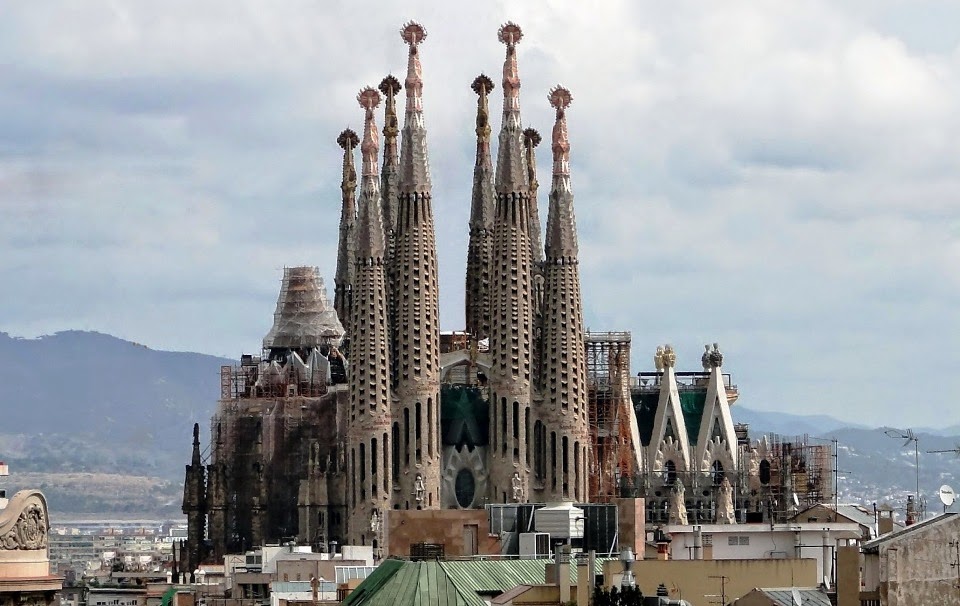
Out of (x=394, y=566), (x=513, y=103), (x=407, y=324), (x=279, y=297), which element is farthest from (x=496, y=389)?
(x=394, y=566)

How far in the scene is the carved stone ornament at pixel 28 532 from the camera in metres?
37.4

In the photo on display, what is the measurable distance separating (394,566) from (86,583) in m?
92.2

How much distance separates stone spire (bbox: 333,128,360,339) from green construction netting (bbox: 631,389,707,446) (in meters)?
15.7

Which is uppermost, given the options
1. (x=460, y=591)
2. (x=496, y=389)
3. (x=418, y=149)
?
(x=418, y=149)

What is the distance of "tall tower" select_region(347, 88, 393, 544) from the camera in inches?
5276

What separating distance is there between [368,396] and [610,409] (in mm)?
15467

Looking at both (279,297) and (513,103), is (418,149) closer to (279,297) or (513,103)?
(513,103)

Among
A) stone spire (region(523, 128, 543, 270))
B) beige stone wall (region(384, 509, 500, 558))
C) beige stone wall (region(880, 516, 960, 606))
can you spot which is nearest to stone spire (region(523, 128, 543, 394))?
stone spire (region(523, 128, 543, 270))

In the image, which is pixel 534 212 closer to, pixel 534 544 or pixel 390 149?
pixel 390 149

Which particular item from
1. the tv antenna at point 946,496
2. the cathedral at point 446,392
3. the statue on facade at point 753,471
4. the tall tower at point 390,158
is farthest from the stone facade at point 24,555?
the statue on facade at point 753,471

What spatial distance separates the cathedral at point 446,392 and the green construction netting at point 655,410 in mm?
105

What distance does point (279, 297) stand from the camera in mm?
154875

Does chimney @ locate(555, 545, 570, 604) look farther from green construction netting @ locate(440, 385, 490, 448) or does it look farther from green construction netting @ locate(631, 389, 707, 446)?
green construction netting @ locate(631, 389, 707, 446)

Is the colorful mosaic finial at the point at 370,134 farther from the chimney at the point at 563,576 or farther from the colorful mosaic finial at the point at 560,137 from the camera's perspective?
the chimney at the point at 563,576
